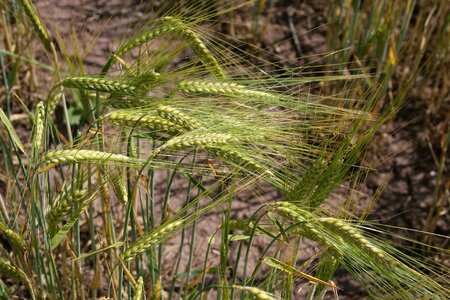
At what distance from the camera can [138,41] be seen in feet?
4.91

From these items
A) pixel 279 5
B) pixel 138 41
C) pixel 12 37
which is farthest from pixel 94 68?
pixel 138 41

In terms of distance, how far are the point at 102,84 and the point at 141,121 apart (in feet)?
0.35

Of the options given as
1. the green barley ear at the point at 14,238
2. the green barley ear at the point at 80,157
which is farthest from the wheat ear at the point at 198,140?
the green barley ear at the point at 14,238

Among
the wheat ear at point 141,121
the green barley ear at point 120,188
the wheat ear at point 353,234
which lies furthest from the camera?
the green barley ear at point 120,188

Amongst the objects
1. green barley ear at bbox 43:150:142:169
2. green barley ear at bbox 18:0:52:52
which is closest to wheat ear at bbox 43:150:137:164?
green barley ear at bbox 43:150:142:169

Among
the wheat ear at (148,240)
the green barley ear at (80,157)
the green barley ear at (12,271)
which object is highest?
the green barley ear at (80,157)

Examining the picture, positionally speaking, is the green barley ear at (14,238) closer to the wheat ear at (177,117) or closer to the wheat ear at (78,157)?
the wheat ear at (78,157)

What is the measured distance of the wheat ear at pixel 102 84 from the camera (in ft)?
4.62

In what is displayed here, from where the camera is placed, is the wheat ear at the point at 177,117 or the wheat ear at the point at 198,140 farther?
the wheat ear at the point at 177,117

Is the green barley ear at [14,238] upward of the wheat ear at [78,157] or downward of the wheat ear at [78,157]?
downward

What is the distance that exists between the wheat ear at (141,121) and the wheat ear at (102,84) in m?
0.07

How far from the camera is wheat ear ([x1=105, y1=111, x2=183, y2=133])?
1.35 metres

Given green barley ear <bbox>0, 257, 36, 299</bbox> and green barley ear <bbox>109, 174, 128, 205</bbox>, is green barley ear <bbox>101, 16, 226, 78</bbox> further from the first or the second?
green barley ear <bbox>0, 257, 36, 299</bbox>

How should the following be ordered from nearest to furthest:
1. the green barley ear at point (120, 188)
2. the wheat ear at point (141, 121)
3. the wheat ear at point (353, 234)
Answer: the wheat ear at point (353, 234) < the wheat ear at point (141, 121) < the green barley ear at point (120, 188)
